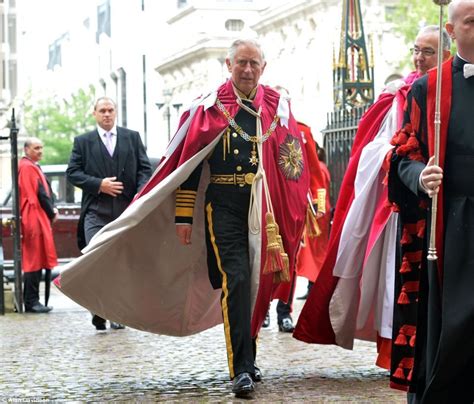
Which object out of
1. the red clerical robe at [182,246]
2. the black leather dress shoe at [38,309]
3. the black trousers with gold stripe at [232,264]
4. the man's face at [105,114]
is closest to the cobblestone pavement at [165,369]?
the black trousers with gold stripe at [232,264]

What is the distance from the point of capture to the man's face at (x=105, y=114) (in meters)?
12.6

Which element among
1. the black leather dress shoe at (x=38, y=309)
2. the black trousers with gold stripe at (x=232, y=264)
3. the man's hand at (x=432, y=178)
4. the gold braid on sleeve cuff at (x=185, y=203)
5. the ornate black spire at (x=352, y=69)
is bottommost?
the black leather dress shoe at (x=38, y=309)

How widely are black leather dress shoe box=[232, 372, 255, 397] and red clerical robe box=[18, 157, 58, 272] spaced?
815 centimetres

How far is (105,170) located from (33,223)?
4.12 metres

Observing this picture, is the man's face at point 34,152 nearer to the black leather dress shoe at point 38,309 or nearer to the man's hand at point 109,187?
the black leather dress shoe at point 38,309

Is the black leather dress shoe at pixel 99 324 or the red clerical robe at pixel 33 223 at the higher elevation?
the red clerical robe at pixel 33 223

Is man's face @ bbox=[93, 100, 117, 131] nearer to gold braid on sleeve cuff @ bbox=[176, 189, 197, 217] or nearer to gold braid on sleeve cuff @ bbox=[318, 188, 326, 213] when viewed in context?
gold braid on sleeve cuff @ bbox=[318, 188, 326, 213]

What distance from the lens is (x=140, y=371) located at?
31.2ft

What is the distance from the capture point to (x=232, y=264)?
8.59m

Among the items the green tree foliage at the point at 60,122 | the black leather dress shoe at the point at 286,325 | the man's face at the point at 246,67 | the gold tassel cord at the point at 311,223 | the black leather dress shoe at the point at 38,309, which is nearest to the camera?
the man's face at the point at 246,67

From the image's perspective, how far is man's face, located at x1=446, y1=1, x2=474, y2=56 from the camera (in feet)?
19.7

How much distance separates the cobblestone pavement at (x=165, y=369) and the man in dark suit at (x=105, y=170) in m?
0.99

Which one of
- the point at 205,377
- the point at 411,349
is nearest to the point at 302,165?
the point at 205,377

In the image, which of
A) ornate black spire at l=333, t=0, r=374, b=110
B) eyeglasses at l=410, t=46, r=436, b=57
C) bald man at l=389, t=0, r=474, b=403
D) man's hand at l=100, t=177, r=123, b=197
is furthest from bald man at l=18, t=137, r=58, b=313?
bald man at l=389, t=0, r=474, b=403
